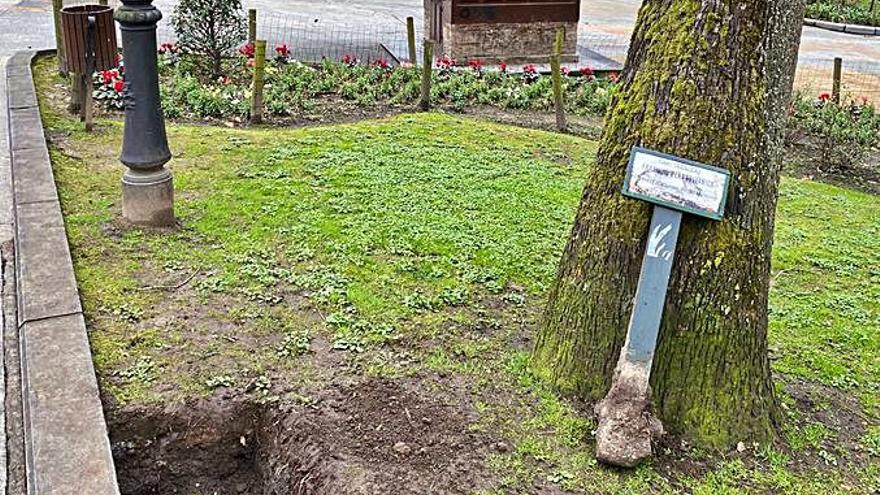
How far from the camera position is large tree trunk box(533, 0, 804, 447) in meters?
2.82

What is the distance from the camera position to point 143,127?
15.4 ft

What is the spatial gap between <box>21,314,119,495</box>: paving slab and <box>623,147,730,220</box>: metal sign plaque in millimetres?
1974

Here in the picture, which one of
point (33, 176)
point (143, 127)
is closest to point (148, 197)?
point (143, 127)

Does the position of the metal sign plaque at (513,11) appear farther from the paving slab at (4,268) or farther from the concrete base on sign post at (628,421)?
the concrete base on sign post at (628,421)

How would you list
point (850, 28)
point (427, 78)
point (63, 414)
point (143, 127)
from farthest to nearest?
point (850, 28) < point (427, 78) < point (143, 127) < point (63, 414)

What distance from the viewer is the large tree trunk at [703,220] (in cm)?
282

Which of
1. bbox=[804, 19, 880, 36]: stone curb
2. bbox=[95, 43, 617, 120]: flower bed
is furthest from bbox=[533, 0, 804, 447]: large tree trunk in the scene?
bbox=[804, 19, 880, 36]: stone curb

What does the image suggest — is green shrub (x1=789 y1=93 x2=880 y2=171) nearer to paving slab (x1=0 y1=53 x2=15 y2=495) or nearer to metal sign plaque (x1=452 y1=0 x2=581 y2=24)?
metal sign plaque (x1=452 y1=0 x2=581 y2=24)

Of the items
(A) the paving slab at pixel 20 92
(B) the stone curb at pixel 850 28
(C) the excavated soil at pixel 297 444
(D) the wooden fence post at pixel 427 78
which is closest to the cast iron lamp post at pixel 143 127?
(C) the excavated soil at pixel 297 444

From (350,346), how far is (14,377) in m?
A: 1.42

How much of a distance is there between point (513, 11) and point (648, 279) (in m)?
10.6

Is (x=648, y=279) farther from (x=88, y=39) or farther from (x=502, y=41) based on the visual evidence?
(x=502, y=41)

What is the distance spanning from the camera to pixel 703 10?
281 cm

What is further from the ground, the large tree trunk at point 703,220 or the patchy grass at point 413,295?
the large tree trunk at point 703,220
